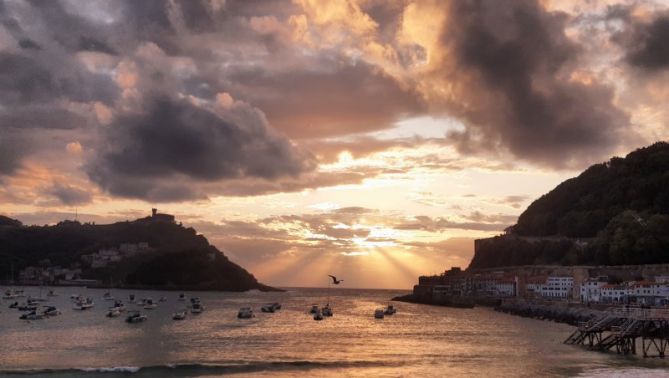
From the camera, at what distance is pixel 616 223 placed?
5728 inches

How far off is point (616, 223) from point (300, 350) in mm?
103531

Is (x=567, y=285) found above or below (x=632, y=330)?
above

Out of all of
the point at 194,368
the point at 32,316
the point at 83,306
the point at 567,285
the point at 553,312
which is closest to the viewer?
the point at 194,368

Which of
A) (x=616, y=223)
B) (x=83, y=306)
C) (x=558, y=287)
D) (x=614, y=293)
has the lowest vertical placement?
(x=83, y=306)

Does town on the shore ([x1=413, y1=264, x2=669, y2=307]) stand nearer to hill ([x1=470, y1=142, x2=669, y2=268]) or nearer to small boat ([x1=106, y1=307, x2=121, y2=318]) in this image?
hill ([x1=470, y1=142, x2=669, y2=268])

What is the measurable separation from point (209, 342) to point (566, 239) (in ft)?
414

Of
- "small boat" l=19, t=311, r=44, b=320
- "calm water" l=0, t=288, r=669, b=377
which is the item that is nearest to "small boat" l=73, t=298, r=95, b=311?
"small boat" l=19, t=311, r=44, b=320

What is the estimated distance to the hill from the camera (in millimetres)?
129750

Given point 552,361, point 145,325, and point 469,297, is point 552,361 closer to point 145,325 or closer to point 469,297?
point 145,325

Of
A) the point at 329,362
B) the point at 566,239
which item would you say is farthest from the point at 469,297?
the point at 329,362

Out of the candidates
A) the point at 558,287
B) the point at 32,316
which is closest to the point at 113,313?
the point at 32,316

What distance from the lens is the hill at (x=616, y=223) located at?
129750 mm

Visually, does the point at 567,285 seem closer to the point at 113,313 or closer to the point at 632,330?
the point at 632,330

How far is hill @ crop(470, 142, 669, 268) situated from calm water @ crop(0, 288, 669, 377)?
3872 cm
